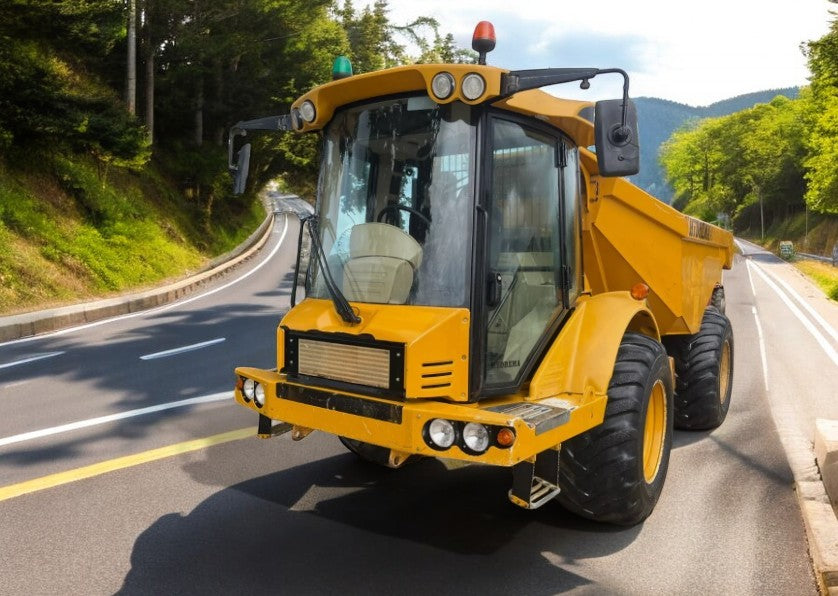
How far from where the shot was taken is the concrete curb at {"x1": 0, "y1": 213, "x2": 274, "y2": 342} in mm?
11688

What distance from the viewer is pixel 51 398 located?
7.05 metres

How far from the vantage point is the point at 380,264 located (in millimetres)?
3705

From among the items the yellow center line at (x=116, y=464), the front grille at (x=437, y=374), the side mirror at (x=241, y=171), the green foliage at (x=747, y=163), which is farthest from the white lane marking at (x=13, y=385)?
the green foliage at (x=747, y=163)

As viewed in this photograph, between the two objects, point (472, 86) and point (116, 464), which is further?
point (116, 464)

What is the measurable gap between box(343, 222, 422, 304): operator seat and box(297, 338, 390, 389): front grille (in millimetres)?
302

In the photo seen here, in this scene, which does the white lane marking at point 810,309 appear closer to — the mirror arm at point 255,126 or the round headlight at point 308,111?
the mirror arm at point 255,126

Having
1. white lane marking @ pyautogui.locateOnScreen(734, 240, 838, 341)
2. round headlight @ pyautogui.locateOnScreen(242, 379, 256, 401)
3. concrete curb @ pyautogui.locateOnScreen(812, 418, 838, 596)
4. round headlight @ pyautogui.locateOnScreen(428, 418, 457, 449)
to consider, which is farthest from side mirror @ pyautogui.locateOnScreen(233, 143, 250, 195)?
white lane marking @ pyautogui.locateOnScreen(734, 240, 838, 341)

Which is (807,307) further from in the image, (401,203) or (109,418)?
(401,203)

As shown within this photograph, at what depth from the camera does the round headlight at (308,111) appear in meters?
3.94

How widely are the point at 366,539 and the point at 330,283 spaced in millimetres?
1424

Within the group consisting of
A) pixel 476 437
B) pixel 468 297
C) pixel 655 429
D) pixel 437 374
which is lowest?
pixel 655 429

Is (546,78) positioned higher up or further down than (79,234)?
higher up

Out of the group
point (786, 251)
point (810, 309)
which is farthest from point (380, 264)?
point (786, 251)

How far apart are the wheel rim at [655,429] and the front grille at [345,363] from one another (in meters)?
A: 1.97
